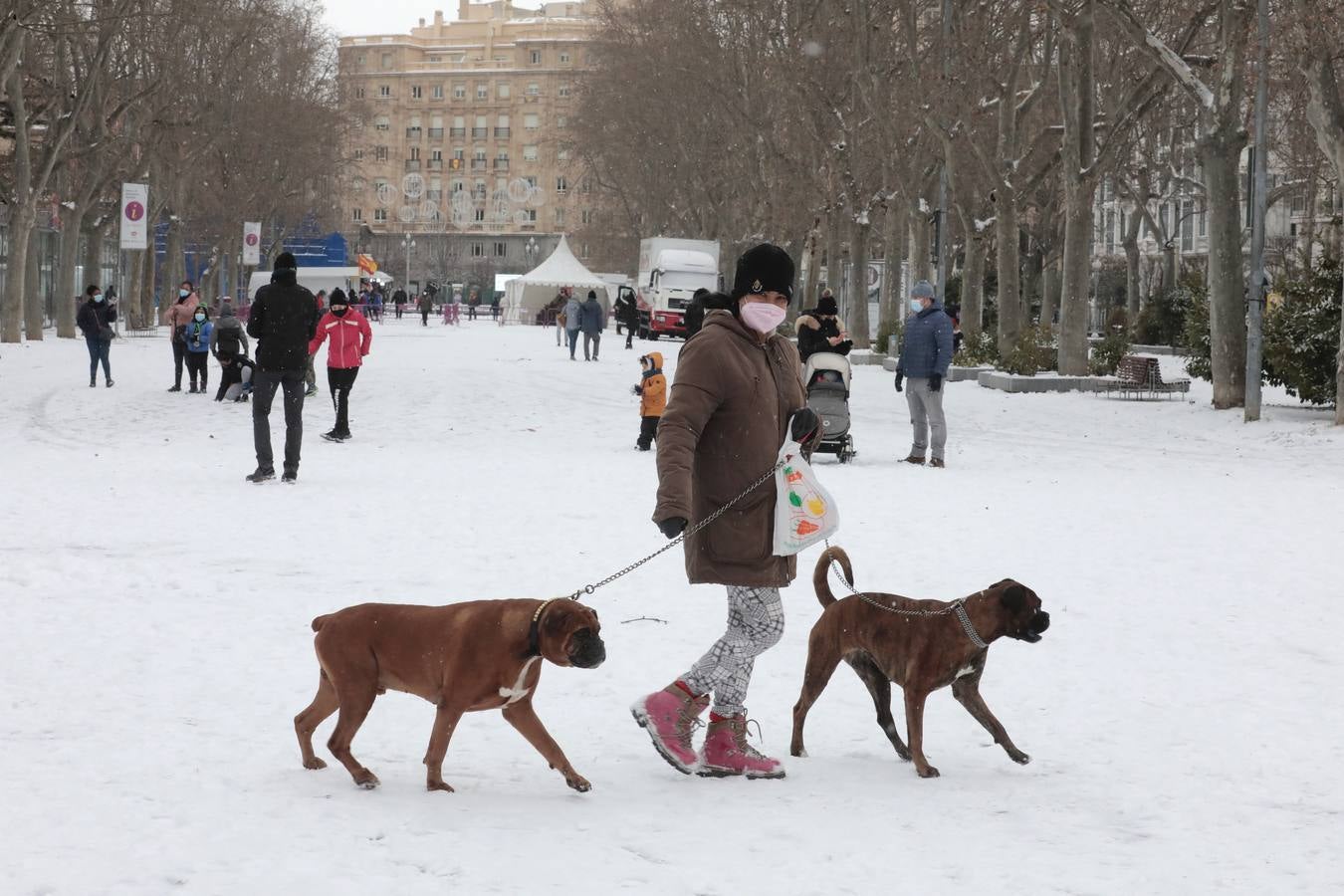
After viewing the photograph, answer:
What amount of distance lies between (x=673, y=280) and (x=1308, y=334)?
35601 mm

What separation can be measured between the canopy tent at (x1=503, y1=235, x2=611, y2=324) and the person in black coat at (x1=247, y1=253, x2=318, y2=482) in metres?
58.1

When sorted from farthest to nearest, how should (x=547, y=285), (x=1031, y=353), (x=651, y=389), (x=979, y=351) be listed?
1. (x=547, y=285)
2. (x=979, y=351)
3. (x=1031, y=353)
4. (x=651, y=389)

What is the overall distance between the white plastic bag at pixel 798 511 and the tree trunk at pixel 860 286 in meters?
38.7

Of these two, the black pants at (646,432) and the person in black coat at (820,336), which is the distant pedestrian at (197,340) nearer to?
the black pants at (646,432)

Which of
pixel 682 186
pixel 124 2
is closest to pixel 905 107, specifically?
pixel 124 2

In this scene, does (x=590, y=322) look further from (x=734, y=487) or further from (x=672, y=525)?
(x=672, y=525)

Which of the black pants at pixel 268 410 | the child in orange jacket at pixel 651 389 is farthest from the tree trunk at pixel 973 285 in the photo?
the black pants at pixel 268 410

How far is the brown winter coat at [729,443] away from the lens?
18.7 ft

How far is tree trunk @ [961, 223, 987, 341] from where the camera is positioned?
37469mm

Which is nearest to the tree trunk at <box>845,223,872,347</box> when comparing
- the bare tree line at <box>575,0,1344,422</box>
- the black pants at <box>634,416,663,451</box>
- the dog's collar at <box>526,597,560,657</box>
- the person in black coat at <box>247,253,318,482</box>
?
the bare tree line at <box>575,0,1344,422</box>

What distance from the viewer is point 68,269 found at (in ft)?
149

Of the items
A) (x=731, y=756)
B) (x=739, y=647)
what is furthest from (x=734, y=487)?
(x=731, y=756)

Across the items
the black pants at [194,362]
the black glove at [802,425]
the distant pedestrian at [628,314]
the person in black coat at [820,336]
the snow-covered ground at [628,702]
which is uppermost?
the distant pedestrian at [628,314]

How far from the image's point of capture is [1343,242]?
23.8 meters
